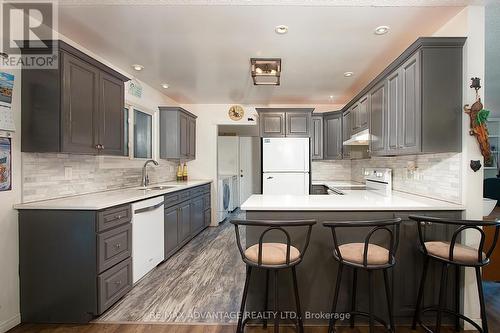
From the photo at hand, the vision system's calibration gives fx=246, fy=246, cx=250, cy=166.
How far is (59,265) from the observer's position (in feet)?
6.48

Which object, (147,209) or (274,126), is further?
(274,126)

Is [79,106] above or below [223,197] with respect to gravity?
above

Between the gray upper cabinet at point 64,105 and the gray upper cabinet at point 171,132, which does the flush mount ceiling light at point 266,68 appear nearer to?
the gray upper cabinet at point 64,105

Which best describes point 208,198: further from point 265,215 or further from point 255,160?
point 265,215

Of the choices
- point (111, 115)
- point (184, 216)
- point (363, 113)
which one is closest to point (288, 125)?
point (363, 113)

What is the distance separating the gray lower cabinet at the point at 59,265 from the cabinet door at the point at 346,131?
3.61 meters

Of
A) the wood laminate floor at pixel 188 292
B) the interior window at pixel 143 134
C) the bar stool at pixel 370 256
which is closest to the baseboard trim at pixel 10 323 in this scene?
the wood laminate floor at pixel 188 292

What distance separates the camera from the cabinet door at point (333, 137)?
4469mm

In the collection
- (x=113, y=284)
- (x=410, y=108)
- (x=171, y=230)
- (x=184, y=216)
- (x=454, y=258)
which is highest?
(x=410, y=108)

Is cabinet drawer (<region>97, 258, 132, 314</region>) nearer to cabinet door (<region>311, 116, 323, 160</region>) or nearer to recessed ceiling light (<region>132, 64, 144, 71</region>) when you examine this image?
recessed ceiling light (<region>132, 64, 144, 71</region>)

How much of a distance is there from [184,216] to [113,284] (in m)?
1.57

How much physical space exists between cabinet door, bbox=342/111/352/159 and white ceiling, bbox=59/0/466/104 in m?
0.64

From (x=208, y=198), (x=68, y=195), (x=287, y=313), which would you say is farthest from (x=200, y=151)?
(x=287, y=313)

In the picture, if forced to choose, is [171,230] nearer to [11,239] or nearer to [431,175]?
[11,239]
